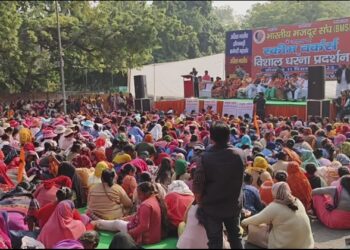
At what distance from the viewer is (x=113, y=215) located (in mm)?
5762

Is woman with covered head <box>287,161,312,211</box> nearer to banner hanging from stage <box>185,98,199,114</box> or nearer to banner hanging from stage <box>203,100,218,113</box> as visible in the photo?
banner hanging from stage <box>203,100,218,113</box>

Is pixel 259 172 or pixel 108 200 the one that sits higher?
pixel 259 172

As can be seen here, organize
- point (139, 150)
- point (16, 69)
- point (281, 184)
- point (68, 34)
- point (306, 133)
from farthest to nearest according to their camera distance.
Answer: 1. point (68, 34)
2. point (16, 69)
3. point (306, 133)
4. point (139, 150)
5. point (281, 184)

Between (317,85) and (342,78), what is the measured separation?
194cm

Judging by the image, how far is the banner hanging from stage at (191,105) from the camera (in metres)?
18.9

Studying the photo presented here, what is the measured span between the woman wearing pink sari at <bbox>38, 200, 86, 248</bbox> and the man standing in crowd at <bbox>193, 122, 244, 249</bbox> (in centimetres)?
144

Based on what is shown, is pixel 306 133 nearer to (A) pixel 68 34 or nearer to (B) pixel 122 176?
(B) pixel 122 176

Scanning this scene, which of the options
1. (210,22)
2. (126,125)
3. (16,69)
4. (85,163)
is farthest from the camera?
(210,22)

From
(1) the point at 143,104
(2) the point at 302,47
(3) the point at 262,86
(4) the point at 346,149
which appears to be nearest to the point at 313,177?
(4) the point at 346,149

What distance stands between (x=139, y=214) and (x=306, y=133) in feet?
17.5

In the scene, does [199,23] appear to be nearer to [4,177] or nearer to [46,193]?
[4,177]

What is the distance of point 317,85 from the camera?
1574cm

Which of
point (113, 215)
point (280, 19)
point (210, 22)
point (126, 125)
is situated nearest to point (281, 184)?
point (113, 215)

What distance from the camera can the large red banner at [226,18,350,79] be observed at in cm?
1820
